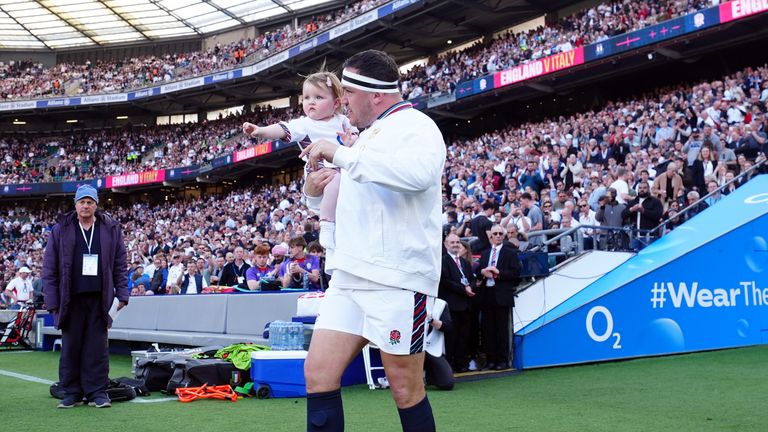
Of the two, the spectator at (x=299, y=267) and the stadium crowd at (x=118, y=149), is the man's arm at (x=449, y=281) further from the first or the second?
the stadium crowd at (x=118, y=149)

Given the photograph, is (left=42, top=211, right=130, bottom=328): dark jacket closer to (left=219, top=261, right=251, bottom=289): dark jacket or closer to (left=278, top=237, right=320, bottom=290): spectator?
(left=278, top=237, right=320, bottom=290): spectator

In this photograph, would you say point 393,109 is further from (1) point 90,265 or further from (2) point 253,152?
(2) point 253,152

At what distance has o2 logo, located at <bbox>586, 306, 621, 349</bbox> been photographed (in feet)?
32.0

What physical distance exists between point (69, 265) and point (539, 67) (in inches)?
792

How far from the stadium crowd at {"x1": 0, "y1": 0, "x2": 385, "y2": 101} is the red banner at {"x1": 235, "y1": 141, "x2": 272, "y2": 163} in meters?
4.64

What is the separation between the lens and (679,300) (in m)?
10.4

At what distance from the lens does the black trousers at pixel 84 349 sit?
270 inches

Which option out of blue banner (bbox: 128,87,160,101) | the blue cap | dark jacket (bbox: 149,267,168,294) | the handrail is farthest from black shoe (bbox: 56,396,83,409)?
blue banner (bbox: 128,87,160,101)

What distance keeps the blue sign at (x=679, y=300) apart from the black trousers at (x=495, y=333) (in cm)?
19

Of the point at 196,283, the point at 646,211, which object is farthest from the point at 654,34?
the point at 196,283

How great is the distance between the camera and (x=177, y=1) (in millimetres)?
40250

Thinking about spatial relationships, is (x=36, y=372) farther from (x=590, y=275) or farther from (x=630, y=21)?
(x=630, y=21)

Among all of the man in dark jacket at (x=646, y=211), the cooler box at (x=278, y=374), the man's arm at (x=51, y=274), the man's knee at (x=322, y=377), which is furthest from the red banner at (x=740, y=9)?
the man's knee at (x=322, y=377)

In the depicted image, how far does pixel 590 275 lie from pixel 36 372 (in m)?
7.58
